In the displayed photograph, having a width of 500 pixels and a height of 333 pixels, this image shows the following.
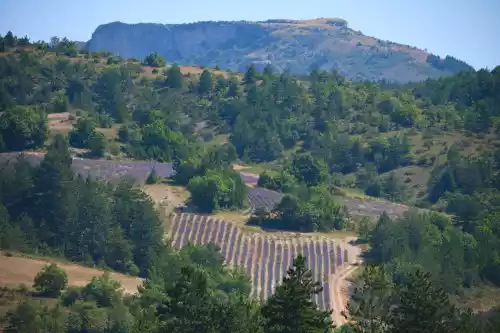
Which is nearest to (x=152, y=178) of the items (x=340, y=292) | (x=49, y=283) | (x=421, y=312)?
(x=340, y=292)

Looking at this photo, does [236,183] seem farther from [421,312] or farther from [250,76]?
[421,312]

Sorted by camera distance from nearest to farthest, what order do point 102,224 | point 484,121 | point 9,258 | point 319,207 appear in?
point 9,258 < point 102,224 < point 319,207 < point 484,121

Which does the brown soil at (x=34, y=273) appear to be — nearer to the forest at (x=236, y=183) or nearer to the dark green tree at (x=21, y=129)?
the forest at (x=236, y=183)

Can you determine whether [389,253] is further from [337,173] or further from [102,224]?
[337,173]

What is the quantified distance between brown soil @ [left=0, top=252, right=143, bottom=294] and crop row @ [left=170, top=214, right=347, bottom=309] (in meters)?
9.05

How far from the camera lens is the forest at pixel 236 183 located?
3744 cm

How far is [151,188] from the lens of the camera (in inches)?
3342

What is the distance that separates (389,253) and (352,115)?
55.0m

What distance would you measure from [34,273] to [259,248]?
20.5 m

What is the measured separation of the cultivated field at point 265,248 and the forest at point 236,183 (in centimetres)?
242

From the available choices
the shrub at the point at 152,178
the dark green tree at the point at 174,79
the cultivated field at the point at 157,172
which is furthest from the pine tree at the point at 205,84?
the shrub at the point at 152,178

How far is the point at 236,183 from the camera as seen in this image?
8438cm

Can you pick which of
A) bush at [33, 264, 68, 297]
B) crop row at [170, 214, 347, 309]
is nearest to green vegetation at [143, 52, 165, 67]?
crop row at [170, 214, 347, 309]

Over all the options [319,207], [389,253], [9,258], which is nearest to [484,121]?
[319,207]
